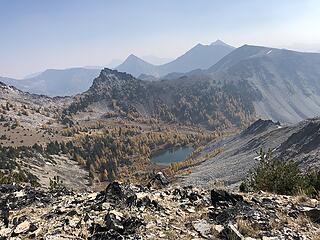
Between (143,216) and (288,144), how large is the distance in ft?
445

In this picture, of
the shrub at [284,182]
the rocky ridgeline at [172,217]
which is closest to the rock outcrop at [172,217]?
the rocky ridgeline at [172,217]

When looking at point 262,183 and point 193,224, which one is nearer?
point 193,224

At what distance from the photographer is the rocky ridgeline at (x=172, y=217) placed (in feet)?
50.9

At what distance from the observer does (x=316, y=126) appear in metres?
141

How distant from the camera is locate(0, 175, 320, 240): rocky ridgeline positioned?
1552 centimetres

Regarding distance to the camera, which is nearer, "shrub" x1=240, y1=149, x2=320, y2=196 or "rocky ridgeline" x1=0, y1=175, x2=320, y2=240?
"rocky ridgeline" x1=0, y1=175, x2=320, y2=240

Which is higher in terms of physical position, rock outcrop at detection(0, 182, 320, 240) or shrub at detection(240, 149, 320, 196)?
rock outcrop at detection(0, 182, 320, 240)

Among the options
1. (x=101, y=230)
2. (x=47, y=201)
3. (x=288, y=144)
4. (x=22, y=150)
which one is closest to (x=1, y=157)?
(x=22, y=150)

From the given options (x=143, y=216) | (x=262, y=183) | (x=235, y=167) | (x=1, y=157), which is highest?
(x=143, y=216)

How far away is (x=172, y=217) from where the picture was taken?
58.7 ft

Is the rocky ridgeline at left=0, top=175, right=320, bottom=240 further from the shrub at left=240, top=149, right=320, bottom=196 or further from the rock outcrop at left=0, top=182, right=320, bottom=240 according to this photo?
the shrub at left=240, top=149, right=320, bottom=196

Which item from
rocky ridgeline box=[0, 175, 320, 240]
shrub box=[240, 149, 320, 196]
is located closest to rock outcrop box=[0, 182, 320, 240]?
rocky ridgeline box=[0, 175, 320, 240]

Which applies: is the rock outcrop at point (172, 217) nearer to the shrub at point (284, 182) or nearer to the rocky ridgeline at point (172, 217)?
the rocky ridgeline at point (172, 217)

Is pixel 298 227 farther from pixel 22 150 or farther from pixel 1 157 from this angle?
pixel 22 150
